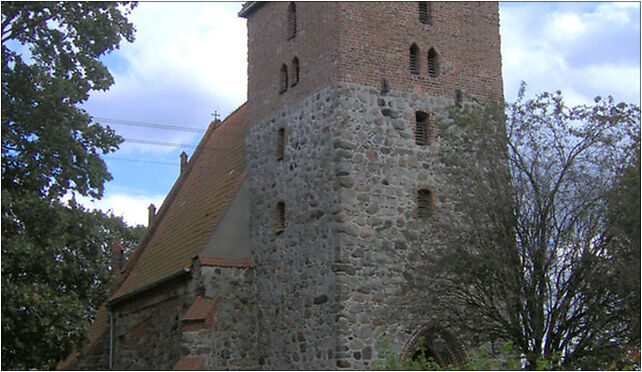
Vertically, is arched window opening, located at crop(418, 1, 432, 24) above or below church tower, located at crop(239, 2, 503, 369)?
above

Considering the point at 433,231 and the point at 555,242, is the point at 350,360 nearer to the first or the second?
the point at 433,231

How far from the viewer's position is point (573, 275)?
635 inches

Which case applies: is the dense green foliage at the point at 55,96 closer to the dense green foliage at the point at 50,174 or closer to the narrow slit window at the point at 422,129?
the dense green foliage at the point at 50,174

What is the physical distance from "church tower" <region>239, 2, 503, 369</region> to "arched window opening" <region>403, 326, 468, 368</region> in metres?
0.06

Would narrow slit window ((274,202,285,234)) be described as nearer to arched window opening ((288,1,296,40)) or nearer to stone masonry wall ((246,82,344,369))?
stone masonry wall ((246,82,344,369))

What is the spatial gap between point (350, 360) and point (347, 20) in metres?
8.10

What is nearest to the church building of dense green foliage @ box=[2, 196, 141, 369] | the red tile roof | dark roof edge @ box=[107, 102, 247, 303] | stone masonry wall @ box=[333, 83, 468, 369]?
stone masonry wall @ box=[333, 83, 468, 369]

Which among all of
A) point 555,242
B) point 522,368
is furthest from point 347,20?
point 522,368

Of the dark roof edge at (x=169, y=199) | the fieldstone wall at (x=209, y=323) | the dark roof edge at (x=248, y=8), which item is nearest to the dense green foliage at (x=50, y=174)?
the fieldstone wall at (x=209, y=323)

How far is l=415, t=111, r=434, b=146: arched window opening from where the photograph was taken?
20688mm

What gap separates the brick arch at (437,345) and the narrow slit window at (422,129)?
461 cm

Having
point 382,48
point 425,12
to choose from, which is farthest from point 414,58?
point 425,12

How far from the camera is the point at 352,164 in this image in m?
19.5

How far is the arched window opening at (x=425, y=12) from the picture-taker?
2134 centimetres
